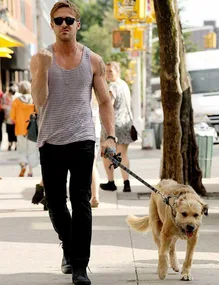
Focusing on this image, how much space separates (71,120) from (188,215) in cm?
104

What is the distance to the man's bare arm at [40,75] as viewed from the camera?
5.48 meters

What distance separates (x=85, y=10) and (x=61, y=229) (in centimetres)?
9378

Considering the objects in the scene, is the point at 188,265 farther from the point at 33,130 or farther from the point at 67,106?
the point at 33,130

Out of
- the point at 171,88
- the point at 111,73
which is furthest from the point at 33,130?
the point at 171,88

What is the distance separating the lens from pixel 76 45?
5.85 meters

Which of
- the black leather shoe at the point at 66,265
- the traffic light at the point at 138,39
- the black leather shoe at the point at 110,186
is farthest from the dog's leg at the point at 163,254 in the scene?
the traffic light at the point at 138,39

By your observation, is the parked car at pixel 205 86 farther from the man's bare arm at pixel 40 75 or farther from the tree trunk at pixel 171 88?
the man's bare arm at pixel 40 75

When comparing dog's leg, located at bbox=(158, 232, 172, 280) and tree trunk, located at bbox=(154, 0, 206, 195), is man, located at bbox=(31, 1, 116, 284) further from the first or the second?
tree trunk, located at bbox=(154, 0, 206, 195)

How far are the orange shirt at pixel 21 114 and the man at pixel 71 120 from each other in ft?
28.0

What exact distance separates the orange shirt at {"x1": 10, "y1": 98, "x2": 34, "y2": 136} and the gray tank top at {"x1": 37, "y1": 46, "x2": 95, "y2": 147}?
338 inches

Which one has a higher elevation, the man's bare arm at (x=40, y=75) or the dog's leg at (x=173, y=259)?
the man's bare arm at (x=40, y=75)

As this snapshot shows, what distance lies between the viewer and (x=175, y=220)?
5.70 meters

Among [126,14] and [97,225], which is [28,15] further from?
[97,225]

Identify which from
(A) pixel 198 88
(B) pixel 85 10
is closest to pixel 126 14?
(A) pixel 198 88
